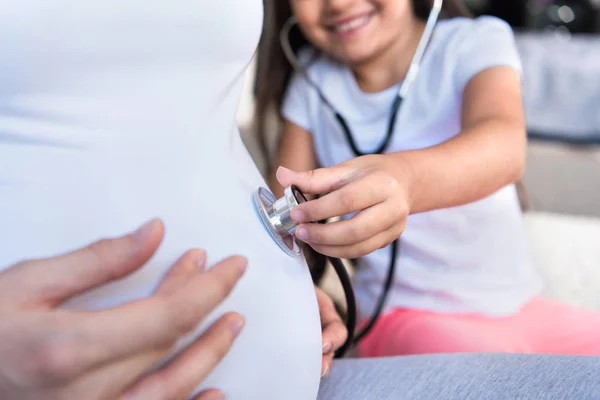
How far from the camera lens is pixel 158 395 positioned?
1.09 feet

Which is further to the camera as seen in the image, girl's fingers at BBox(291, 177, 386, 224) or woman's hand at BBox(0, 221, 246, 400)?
girl's fingers at BBox(291, 177, 386, 224)

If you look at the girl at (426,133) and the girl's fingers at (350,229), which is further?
the girl at (426,133)

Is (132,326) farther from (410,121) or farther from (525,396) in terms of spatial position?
(410,121)

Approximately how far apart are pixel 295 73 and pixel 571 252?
788mm

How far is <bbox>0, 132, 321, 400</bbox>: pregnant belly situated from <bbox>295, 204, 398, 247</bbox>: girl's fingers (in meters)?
0.03

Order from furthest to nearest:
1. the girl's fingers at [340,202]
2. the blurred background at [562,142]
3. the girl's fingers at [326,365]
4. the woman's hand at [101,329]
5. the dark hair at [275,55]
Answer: the blurred background at [562,142]
the dark hair at [275,55]
the girl's fingers at [326,365]
the girl's fingers at [340,202]
the woman's hand at [101,329]

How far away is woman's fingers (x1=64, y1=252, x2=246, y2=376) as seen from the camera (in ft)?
0.98

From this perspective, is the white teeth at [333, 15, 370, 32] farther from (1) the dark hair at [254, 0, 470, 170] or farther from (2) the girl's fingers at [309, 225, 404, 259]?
(2) the girl's fingers at [309, 225, 404, 259]

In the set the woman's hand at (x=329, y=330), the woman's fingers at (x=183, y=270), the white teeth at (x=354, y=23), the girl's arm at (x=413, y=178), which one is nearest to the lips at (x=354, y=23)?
the white teeth at (x=354, y=23)

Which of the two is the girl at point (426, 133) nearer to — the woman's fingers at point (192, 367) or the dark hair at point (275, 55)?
the dark hair at point (275, 55)

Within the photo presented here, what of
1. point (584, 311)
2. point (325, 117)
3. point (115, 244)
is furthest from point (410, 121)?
point (115, 244)

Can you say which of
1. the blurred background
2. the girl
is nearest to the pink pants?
the girl

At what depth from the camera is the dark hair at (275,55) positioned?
3.26ft

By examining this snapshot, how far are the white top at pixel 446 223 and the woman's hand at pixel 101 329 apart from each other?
0.57 meters
